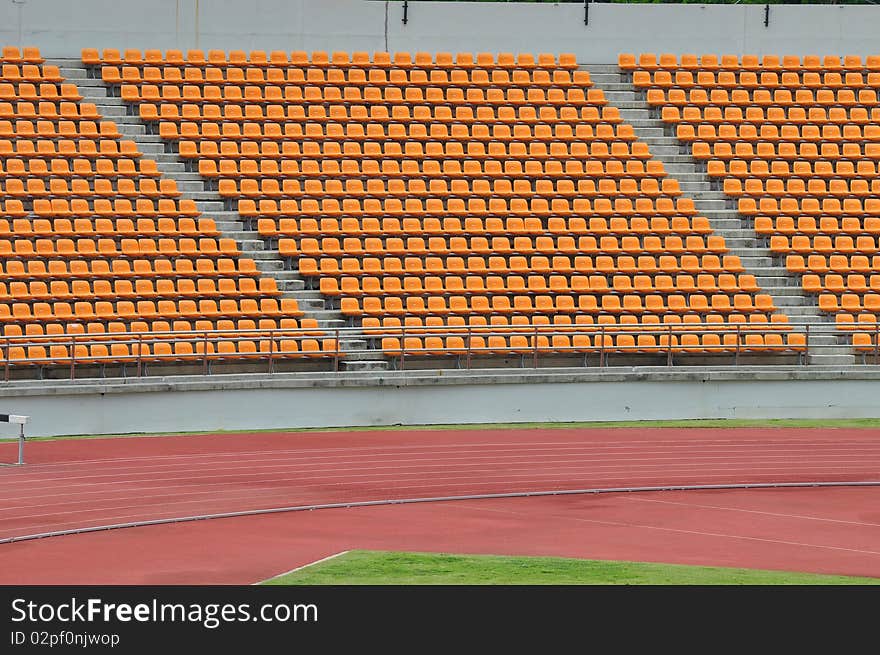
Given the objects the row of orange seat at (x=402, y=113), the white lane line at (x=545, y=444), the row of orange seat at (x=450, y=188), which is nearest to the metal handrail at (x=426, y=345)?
the white lane line at (x=545, y=444)

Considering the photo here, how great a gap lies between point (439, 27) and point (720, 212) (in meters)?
6.19

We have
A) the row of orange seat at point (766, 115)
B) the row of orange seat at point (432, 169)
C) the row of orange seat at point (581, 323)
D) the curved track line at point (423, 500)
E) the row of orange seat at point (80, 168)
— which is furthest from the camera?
the row of orange seat at point (766, 115)

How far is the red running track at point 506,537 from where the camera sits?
12.0m

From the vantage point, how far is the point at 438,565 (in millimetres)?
11906

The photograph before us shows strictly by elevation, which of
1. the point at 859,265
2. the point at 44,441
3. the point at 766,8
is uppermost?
the point at 766,8

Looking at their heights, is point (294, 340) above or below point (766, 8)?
below

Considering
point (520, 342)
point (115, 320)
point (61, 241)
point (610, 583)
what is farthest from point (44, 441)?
point (610, 583)

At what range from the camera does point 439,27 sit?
94.8 ft

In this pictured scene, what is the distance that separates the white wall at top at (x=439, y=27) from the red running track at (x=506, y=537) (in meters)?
14.6

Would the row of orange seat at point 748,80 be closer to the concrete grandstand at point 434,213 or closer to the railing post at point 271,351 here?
the concrete grandstand at point 434,213

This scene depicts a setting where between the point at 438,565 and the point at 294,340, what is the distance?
35.2 feet

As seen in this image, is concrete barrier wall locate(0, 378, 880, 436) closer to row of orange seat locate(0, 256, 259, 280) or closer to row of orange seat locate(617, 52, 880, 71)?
row of orange seat locate(0, 256, 259, 280)

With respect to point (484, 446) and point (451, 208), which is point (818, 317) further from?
point (484, 446)
